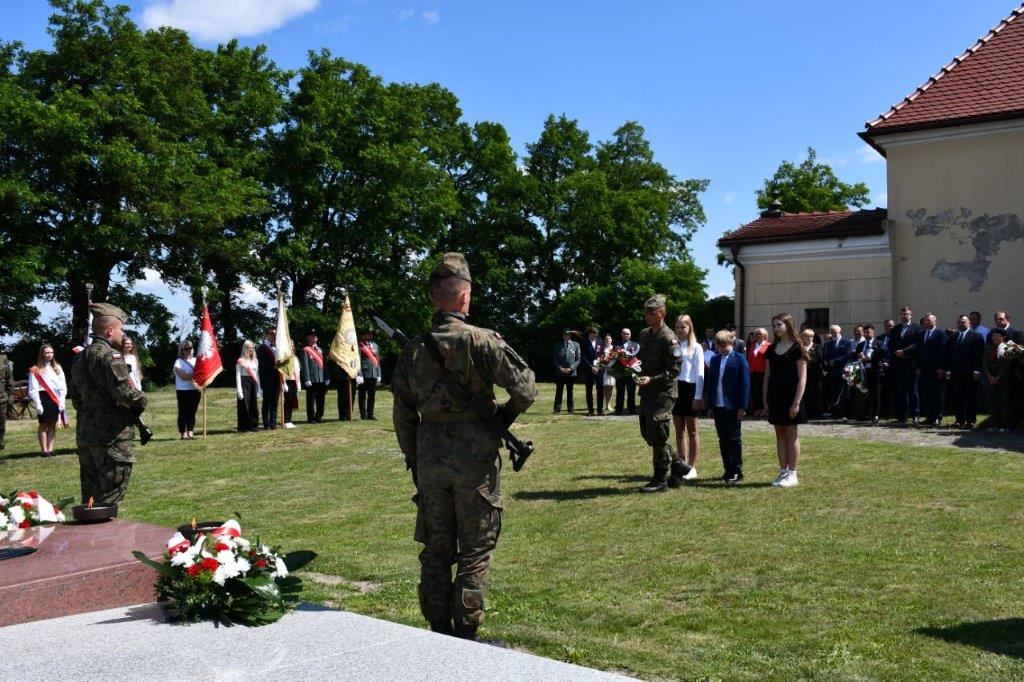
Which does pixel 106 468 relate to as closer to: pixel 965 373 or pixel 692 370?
pixel 692 370

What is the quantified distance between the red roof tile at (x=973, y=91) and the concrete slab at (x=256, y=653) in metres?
21.1

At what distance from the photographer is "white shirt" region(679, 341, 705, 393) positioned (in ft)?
38.2

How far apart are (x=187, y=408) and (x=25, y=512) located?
13.8 metres

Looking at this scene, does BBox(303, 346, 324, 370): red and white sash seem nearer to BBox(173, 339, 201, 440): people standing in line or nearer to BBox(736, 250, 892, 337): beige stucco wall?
BBox(173, 339, 201, 440): people standing in line

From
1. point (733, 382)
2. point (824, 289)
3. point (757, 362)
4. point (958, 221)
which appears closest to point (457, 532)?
point (733, 382)

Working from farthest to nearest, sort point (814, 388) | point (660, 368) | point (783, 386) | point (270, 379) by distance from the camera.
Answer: point (270, 379)
point (814, 388)
point (783, 386)
point (660, 368)

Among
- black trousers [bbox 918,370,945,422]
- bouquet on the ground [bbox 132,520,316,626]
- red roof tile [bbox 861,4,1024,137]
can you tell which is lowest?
bouquet on the ground [bbox 132,520,316,626]

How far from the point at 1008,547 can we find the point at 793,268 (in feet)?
56.7

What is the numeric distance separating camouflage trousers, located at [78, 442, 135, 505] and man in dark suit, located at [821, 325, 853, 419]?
47.5 ft

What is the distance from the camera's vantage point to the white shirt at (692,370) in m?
11.6

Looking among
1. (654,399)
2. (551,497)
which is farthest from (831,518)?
(551,497)

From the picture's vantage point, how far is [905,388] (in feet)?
59.1

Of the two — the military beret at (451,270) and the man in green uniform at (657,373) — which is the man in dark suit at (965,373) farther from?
the military beret at (451,270)

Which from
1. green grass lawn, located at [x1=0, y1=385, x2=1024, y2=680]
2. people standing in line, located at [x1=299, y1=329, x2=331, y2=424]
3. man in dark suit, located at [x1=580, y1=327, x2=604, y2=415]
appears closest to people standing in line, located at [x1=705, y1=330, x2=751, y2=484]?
green grass lawn, located at [x1=0, y1=385, x2=1024, y2=680]
